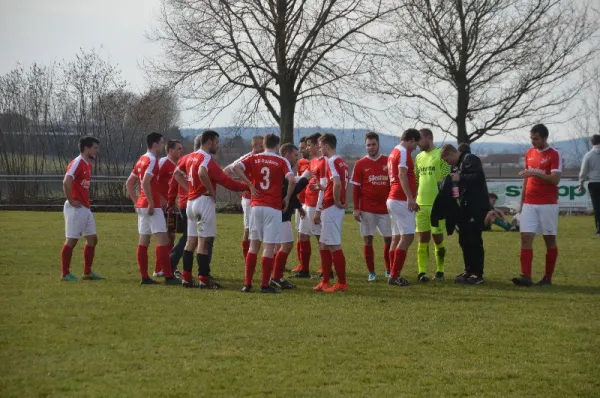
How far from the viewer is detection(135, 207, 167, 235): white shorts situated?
12.9 meters

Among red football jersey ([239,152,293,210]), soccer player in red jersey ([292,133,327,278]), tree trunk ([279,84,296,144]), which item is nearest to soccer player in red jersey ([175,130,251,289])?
red football jersey ([239,152,293,210])

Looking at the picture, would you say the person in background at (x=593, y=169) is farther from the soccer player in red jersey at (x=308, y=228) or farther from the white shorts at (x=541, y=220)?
the soccer player in red jersey at (x=308, y=228)

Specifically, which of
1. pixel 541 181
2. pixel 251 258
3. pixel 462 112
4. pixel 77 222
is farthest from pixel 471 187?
pixel 462 112

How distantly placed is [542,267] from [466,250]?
8.60 ft

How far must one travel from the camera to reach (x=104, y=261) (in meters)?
16.2

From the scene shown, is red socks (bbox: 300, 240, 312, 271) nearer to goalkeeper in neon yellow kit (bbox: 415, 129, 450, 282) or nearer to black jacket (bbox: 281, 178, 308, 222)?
black jacket (bbox: 281, 178, 308, 222)

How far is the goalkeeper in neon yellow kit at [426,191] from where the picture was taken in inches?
538

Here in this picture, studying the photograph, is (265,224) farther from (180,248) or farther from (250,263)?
(180,248)

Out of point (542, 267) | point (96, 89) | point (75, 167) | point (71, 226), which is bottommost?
point (542, 267)

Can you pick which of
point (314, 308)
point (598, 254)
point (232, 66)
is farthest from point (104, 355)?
point (232, 66)

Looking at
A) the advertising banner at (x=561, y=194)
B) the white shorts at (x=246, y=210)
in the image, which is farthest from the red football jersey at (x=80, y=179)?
the advertising banner at (x=561, y=194)

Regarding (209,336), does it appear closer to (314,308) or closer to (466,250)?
(314,308)

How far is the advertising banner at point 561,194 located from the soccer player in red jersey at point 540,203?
2031 cm

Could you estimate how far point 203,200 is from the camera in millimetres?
12398
